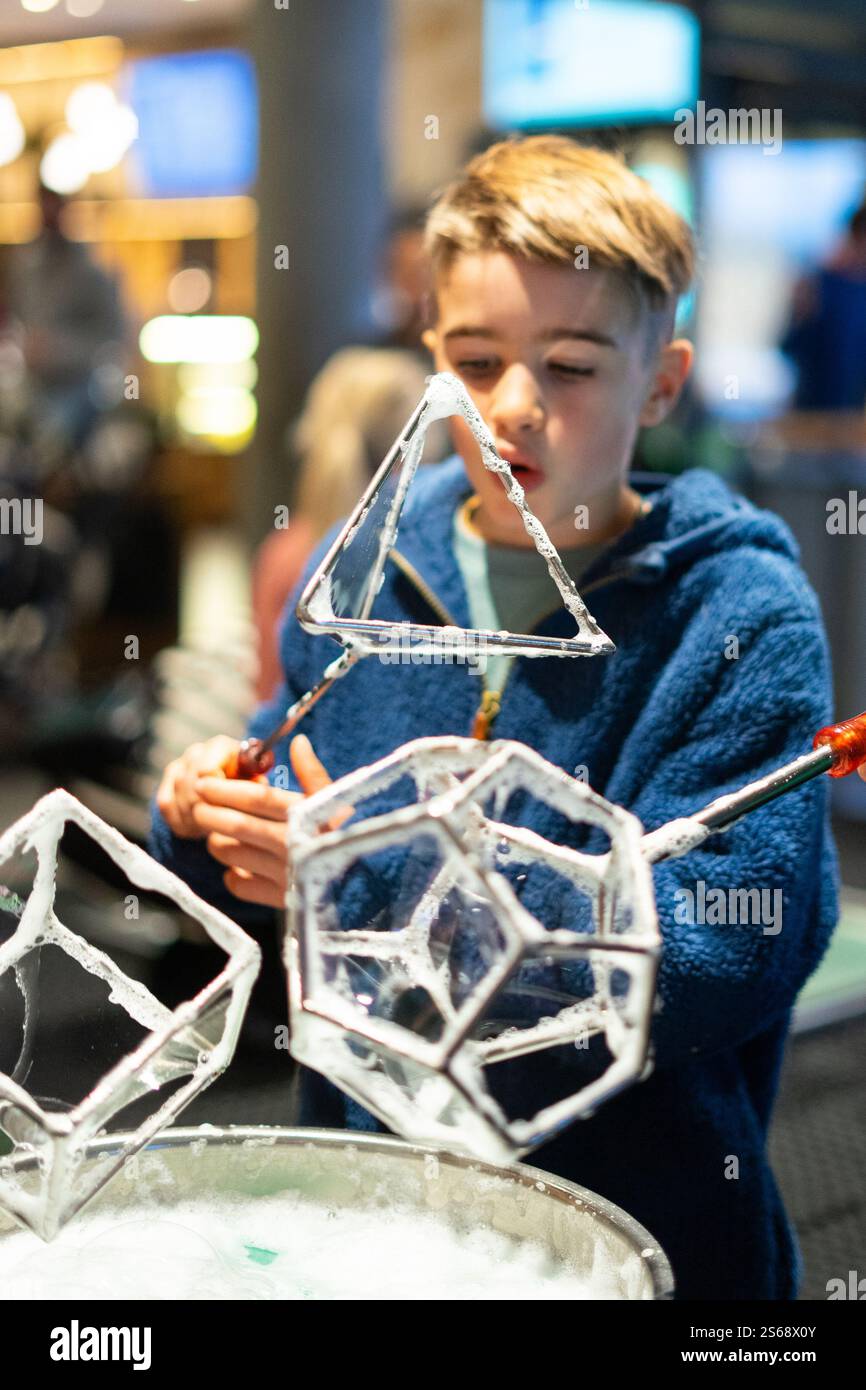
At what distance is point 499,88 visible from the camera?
430 centimetres

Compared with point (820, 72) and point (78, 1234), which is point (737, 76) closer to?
point (820, 72)

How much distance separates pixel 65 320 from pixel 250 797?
4926mm

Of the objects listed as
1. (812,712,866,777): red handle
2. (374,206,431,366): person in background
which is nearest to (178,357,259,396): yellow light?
(374,206,431,366): person in background

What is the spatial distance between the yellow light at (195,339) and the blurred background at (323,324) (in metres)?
0.94

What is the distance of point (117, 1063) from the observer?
70cm

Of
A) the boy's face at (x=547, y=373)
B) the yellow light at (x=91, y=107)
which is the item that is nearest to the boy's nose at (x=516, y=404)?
the boy's face at (x=547, y=373)

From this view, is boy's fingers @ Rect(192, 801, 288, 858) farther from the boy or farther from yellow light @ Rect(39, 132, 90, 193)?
yellow light @ Rect(39, 132, 90, 193)

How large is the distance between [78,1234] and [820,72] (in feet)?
16.7

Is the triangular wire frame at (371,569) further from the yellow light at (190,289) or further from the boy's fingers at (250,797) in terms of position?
the yellow light at (190,289)

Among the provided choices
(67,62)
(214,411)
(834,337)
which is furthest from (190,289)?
(834,337)

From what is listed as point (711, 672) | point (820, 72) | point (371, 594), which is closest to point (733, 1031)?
point (711, 672)

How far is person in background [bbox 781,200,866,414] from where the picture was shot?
15.5 ft

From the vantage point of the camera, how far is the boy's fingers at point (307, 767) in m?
0.95
